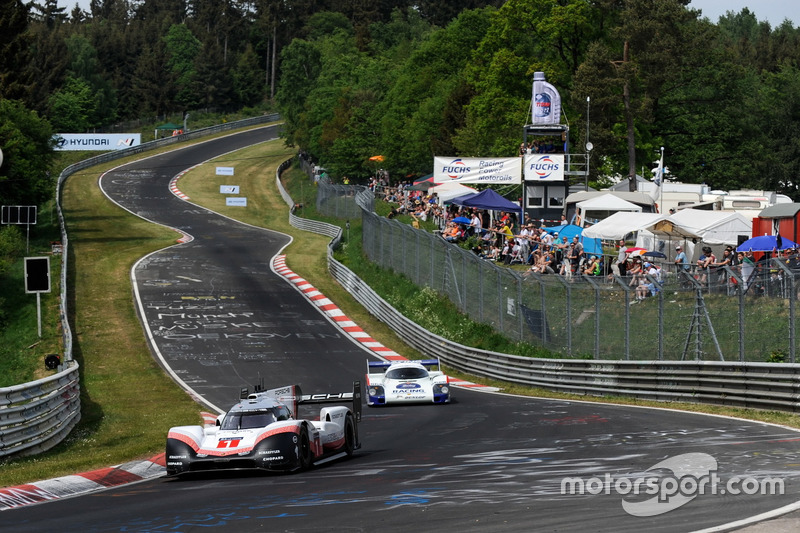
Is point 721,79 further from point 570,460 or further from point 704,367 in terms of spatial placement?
point 570,460

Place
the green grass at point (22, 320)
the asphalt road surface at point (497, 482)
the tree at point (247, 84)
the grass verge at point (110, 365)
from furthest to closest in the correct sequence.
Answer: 1. the tree at point (247, 84)
2. the green grass at point (22, 320)
3. the grass verge at point (110, 365)
4. the asphalt road surface at point (497, 482)

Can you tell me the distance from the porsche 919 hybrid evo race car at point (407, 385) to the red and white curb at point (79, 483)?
10201 millimetres

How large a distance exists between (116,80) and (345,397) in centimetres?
14855

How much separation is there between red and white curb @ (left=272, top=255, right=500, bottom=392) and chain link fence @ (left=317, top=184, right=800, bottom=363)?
2287mm

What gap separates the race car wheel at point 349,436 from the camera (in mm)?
16891

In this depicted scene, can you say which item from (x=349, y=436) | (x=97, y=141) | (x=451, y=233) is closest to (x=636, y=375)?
(x=349, y=436)

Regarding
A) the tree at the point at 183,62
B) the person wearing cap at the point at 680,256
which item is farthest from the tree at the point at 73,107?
the person wearing cap at the point at 680,256

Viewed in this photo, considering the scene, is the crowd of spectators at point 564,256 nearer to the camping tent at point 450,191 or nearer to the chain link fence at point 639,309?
the chain link fence at point 639,309

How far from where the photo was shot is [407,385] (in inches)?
1055

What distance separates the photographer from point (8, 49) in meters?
80.5

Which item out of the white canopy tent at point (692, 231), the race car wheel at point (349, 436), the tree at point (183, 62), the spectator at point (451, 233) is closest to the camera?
the race car wheel at point (349, 436)

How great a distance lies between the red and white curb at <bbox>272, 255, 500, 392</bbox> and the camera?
32.7 m

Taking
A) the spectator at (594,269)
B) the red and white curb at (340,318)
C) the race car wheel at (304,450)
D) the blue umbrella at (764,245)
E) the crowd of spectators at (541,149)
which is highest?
the crowd of spectators at (541,149)

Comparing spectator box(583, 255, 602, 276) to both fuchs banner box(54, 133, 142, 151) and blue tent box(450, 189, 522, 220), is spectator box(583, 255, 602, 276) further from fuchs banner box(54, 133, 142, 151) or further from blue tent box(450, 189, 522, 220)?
fuchs banner box(54, 133, 142, 151)
